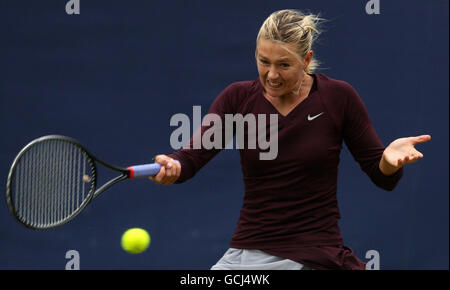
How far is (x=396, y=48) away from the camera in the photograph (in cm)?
498

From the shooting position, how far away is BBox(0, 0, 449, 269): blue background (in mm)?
4766

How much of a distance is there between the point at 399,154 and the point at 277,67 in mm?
497

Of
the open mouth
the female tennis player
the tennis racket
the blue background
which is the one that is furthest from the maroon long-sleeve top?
the blue background

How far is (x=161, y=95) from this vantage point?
485 cm

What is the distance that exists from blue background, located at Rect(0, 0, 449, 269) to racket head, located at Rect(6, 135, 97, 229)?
6.56 feet

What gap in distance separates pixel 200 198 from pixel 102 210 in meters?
0.59

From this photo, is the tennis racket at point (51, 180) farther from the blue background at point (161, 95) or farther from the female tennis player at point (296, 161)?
the blue background at point (161, 95)

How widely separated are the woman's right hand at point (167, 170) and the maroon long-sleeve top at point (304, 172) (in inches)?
1.8

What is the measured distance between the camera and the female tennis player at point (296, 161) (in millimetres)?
2656

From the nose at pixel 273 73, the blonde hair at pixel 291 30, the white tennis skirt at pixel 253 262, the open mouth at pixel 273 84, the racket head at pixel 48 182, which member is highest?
the blonde hair at pixel 291 30

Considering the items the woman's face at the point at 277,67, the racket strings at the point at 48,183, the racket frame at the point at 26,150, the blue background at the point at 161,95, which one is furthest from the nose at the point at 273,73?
the blue background at the point at 161,95

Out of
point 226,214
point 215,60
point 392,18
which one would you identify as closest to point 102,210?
point 226,214

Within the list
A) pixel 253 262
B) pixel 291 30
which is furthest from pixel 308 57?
pixel 253 262

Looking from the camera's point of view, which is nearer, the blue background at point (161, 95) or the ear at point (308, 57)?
the ear at point (308, 57)
